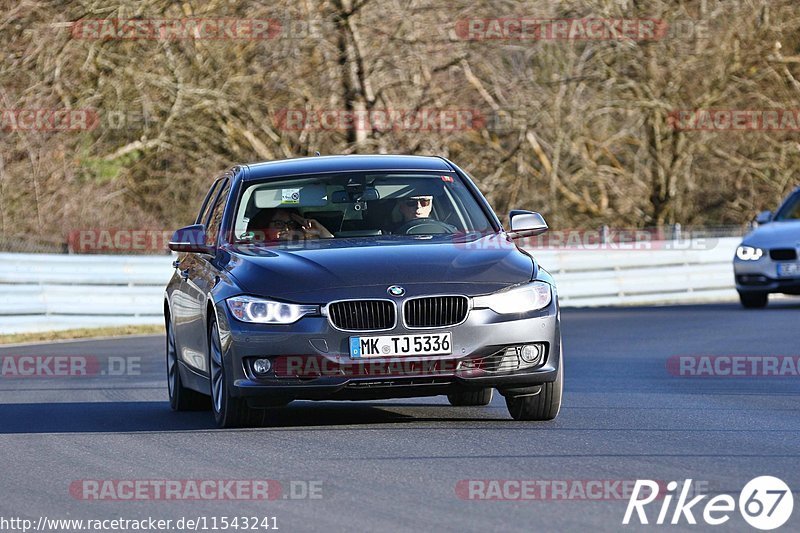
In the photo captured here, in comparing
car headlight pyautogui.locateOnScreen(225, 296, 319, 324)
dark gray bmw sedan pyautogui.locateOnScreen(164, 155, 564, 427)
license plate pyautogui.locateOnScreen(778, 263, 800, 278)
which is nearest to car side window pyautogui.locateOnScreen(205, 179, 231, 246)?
dark gray bmw sedan pyautogui.locateOnScreen(164, 155, 564, 427)

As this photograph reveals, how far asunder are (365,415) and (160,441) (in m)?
1.58

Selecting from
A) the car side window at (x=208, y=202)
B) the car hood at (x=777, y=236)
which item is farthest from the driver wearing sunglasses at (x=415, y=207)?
the car hood at (x=777, y=236)

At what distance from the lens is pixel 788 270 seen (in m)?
21.7

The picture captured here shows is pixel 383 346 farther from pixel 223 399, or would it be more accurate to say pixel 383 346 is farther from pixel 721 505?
pixel 721 505

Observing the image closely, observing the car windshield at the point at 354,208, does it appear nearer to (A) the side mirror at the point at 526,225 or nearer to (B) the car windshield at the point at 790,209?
(A) the side mirror at the point at 526,225

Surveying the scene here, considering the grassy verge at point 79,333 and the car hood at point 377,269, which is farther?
the grassy verge at point 79,333

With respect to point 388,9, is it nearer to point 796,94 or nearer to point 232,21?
point 232,21

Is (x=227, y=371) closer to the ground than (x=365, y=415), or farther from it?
farther from it

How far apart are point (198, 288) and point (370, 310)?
5.64 feet

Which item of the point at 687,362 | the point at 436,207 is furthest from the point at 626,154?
the point at 436,207

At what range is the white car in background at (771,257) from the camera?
21.7 meters

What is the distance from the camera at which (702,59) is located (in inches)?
1323

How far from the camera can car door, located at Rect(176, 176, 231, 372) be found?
33.8ft

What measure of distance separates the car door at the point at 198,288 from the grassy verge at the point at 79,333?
30.9 ft
